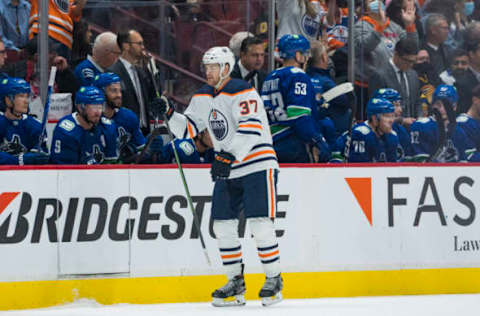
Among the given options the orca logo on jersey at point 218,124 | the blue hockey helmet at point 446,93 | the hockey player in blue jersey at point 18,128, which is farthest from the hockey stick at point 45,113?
the blue hockey helmet at point 446,93

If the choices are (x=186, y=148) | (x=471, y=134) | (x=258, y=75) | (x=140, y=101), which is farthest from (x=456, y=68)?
(x=140, y=101)

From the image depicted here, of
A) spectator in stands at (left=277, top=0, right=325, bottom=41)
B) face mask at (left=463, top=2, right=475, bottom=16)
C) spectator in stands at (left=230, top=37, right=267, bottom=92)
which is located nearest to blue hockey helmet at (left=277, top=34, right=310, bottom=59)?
spectator in stands at (left=230, top=37, right=267, bottom=92)

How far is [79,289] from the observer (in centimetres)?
501

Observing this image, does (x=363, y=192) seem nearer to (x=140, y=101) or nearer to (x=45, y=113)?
(x=140, y=101)

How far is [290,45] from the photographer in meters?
5.80

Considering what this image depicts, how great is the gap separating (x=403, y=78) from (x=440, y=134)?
51 cm

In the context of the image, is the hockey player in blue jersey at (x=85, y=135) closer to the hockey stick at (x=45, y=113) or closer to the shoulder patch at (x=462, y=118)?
the hockey stick at (x=45, y=113)

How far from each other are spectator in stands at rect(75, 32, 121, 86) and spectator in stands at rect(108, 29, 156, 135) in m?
0.04

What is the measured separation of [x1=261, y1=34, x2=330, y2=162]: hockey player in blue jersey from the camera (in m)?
5.71

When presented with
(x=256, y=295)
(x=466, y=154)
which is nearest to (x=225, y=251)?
(x=256, y=295)

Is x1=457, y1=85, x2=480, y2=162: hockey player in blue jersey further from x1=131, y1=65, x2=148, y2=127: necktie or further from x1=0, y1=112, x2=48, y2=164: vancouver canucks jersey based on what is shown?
x1=0, y1=112, x2=48, y2=164: vancouver canucks jersey

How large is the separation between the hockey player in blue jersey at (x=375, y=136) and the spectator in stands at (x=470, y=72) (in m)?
0.82

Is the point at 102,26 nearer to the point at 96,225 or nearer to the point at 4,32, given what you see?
the point at 4,32

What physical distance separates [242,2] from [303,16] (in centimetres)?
61
